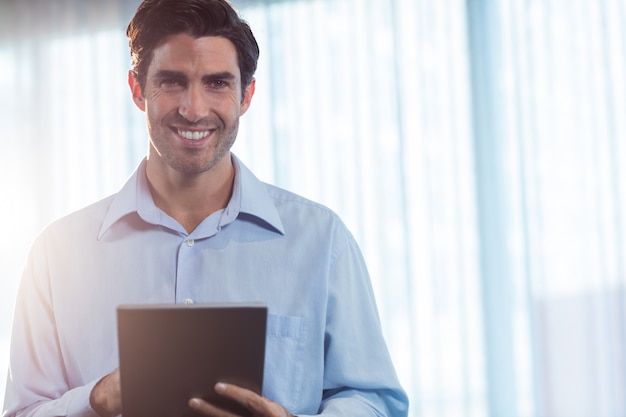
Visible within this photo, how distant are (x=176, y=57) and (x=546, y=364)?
2306 mm

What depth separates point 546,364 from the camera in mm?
3203

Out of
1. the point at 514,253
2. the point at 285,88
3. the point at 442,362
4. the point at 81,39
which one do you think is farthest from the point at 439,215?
the point at 81,39

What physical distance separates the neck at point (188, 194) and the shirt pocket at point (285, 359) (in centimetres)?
25

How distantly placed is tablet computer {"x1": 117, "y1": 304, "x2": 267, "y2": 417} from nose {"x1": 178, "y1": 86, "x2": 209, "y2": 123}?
1.35 ft

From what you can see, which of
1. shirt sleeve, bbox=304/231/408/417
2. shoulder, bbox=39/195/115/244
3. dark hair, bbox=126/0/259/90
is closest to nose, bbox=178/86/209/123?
dark hair, bbox=126/0/259/90

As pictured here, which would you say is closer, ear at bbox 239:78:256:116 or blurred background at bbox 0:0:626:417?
ear at bbox 239:78:256:116

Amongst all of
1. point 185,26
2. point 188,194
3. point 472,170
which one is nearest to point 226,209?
point 188,194

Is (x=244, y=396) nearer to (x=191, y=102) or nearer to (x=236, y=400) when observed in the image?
(x=236, y=400)

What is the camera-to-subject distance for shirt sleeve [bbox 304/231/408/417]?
1.45m

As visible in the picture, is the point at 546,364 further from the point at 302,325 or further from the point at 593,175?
the point at 302,325

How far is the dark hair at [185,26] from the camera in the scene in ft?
4.81

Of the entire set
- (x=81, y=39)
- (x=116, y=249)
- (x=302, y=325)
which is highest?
(x=81, y=39)

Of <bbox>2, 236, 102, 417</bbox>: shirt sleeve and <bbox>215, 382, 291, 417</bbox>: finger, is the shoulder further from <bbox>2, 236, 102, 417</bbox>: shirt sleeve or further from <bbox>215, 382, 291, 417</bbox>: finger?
<bbox>215, 382, 291, 417</bbox>: finger

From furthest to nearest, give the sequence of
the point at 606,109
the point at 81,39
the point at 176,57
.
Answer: the point at 81,39
the point at 606,109
the point at 176,57
